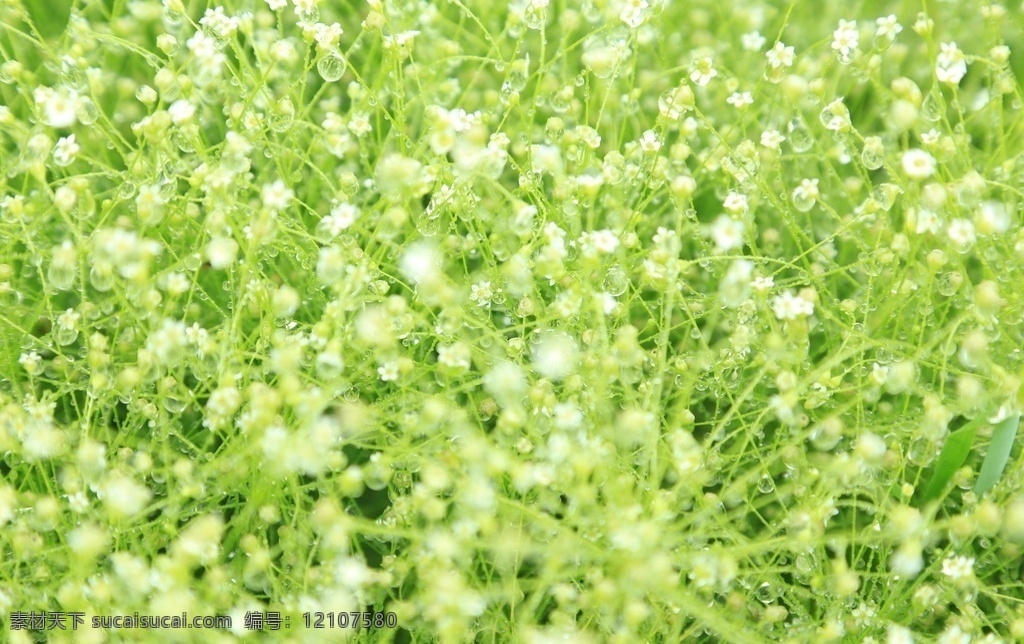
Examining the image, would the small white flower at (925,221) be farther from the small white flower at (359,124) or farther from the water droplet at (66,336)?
the water droplet at (66,336)

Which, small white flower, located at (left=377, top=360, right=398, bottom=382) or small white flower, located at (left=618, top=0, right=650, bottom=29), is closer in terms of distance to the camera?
small white flower, located at (left=377, top=360, right=398, bottom=382)

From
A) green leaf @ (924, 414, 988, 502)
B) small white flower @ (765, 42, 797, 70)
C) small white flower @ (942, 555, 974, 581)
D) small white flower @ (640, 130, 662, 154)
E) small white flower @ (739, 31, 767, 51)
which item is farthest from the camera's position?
small white flower @ (739, 31, 767, 51)

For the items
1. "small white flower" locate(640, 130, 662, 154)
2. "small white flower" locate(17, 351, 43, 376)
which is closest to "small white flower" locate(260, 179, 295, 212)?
"small white flower" locate(17, 351, 43, 376)

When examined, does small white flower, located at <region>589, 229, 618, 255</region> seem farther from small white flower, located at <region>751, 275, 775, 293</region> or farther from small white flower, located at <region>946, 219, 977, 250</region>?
small white flower, located at <region>946, 219, 977, 250</region>

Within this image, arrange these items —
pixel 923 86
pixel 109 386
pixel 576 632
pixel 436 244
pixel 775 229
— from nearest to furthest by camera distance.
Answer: pixel 576 632 < pixel 109 386 < pixel 436 244 < pixel 775 229 < pixel 923 86

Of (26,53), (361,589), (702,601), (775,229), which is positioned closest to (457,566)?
(361,589)

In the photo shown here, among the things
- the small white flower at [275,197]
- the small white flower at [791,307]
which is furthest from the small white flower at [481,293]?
the small white flower at [791,307]

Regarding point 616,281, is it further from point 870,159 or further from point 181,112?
point 181,112

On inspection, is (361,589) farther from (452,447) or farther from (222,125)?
(222,125)
